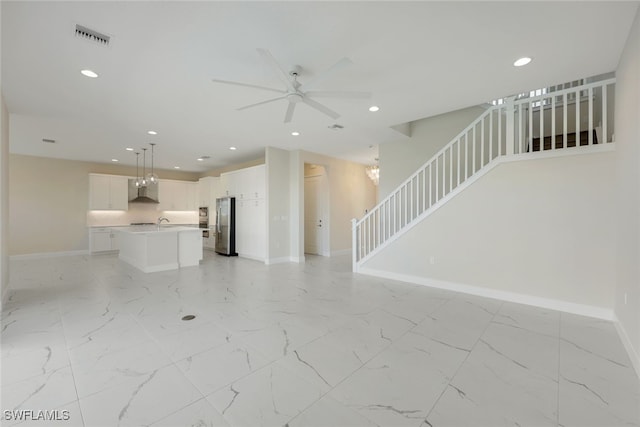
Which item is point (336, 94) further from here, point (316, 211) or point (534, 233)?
point (316, 211)

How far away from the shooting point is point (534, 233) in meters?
3.72

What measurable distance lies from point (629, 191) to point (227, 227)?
25.7 feet

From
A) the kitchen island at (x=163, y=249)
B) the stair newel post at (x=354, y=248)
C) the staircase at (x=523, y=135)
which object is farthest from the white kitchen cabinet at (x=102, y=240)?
the staircase at (x=523, y=135)

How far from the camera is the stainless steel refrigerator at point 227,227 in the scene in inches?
309

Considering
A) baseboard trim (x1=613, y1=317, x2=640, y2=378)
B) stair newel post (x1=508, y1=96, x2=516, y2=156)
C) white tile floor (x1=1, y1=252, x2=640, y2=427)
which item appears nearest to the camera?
white tile floor (x1=1, y1=252, x2=640, y2=427)

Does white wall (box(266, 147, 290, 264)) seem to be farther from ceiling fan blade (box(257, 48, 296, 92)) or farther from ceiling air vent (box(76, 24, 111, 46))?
ceiling air vent (box(76, 24, 111, 46))

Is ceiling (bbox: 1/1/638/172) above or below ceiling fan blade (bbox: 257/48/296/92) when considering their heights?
above

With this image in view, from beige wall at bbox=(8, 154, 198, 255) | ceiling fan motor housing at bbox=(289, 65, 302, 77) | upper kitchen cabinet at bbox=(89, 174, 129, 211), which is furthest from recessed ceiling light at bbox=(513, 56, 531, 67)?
beige wall at bbox=(8, 154, 198, 255)

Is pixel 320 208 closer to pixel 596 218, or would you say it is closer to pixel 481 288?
pixel 481 288

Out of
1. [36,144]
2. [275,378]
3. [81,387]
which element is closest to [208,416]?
[275,378]

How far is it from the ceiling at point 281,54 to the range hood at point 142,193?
450 cm

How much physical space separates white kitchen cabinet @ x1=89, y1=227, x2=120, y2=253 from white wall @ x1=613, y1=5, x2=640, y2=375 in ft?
36.4

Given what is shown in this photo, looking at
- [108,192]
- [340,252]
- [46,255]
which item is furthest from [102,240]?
[340,252]

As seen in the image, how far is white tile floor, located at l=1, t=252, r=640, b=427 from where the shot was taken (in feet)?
5.63
